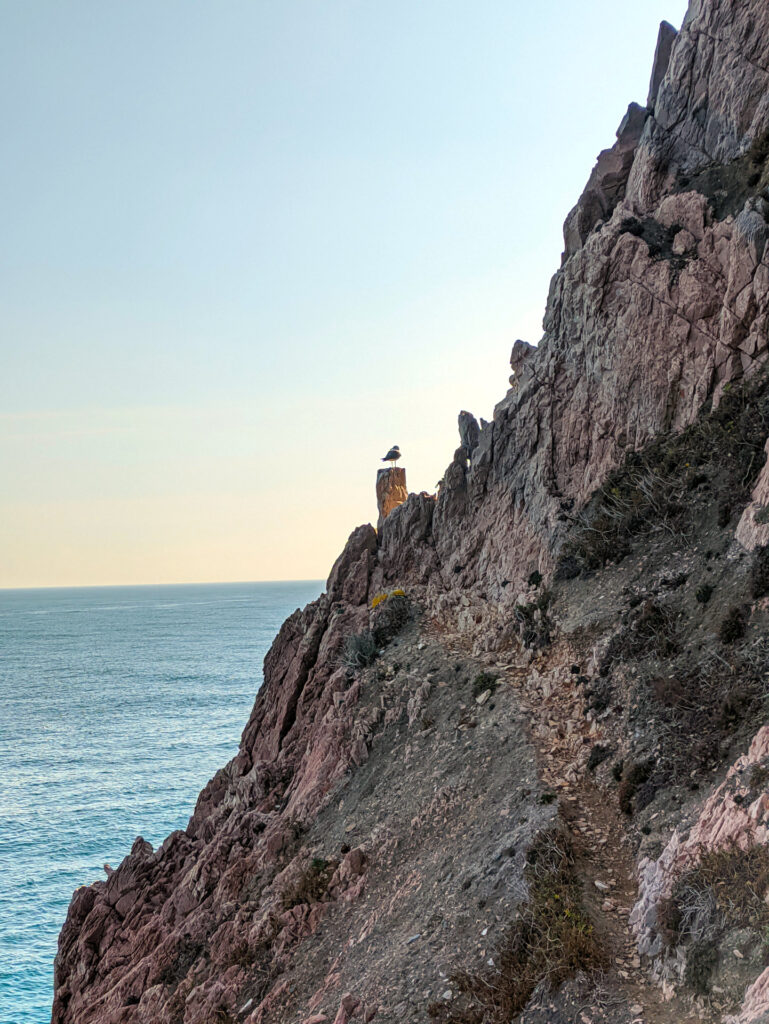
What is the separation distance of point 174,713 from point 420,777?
70697 millimetres

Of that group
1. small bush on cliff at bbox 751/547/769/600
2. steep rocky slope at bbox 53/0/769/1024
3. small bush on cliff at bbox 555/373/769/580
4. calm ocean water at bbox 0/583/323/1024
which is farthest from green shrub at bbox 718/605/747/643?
calm ocean water at bbox 0/583/323/1024

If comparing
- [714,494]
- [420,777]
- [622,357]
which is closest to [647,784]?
[420,777]

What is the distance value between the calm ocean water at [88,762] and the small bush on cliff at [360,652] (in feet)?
81.8

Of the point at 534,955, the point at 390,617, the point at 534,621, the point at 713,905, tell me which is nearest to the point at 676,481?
the point at 534,621

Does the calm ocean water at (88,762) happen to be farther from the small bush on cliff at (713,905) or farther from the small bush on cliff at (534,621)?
the small bush on cliff at (713,905)

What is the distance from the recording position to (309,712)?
31.9m

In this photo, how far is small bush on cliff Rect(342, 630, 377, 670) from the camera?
30.8m

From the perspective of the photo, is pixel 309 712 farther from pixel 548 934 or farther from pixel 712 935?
pixel 712 935

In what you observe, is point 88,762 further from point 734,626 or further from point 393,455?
point 734,626

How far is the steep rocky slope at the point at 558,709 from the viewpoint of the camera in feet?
49.1

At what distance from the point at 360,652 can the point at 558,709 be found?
1066 cm

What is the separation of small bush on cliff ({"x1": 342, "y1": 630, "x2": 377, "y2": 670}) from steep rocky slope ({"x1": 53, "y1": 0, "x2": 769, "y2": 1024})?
0.34 feet

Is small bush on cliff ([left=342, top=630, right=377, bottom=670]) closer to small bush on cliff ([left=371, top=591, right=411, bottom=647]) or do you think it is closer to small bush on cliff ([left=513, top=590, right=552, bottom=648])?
small bush on cliff ([left=371, top=591, right=411, bottom=647])

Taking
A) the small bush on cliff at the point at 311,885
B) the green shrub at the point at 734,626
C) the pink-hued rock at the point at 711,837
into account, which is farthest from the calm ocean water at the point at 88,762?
the green shrub at the point at 734,626
